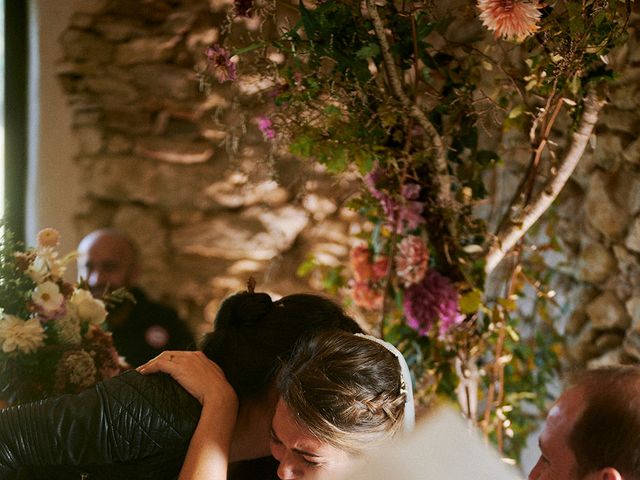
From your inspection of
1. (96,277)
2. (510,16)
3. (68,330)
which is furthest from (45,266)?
(96,277)

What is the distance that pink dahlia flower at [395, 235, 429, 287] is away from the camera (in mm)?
1611

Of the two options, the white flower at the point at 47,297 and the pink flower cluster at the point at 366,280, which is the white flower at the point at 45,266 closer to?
the white flower at the point at 47,297

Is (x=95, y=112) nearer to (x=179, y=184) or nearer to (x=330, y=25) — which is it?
(x=179, y=184)

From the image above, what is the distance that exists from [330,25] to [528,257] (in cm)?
120

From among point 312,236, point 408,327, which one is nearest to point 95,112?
point 312,236

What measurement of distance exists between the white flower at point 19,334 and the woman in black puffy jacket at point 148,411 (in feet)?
0.49

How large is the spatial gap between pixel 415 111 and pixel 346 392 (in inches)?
22.8

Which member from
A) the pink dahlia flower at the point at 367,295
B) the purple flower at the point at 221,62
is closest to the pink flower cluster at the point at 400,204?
the pink dahlia flower at the point at 367,295

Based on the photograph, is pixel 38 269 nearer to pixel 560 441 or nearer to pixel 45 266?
pixel 45 266

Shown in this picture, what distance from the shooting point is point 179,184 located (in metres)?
2.95

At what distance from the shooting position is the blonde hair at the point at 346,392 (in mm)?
1154

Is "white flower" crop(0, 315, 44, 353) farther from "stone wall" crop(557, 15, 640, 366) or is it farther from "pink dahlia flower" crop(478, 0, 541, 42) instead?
"stone wall" crop(557, 15, 640, 366)

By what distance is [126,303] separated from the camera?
277 cm

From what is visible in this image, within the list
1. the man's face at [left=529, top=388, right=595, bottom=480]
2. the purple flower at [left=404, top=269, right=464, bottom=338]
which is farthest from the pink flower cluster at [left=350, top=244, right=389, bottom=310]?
the man's face at [left=529, top=388, right=595, bottom=480]
